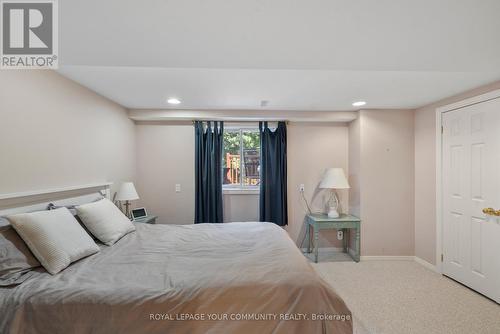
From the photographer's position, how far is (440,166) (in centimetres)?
296

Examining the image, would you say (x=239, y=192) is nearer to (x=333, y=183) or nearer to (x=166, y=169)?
(x=166, y=169)

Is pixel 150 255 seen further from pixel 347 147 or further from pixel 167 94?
pixel 347 147

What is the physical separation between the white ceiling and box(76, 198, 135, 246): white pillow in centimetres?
129

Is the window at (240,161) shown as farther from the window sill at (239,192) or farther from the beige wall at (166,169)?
the beige wall at (166,169)

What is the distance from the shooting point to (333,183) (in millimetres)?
3377

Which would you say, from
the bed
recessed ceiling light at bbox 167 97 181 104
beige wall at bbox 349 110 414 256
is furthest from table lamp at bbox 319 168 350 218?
recessed ceiling light at bbox 167 97 181 104

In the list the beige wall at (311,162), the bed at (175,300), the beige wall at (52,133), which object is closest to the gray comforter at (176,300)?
the bed at (175,300)

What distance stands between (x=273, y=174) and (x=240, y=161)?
0.64 m

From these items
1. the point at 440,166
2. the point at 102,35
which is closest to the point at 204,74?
the point at 102,35

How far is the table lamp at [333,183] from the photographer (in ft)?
11.1

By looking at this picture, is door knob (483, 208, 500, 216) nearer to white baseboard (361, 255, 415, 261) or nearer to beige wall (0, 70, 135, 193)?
white baseboard (361, 255, 415, 261)

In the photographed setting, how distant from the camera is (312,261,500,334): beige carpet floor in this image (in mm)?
1985

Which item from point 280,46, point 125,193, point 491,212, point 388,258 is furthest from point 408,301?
point 125,193

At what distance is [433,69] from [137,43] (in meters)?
2.45
